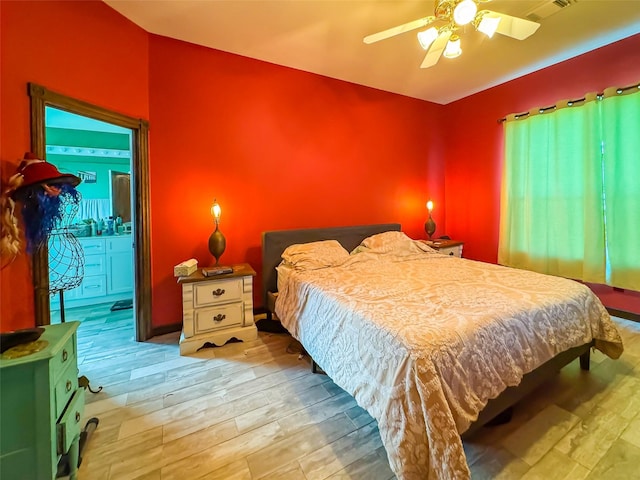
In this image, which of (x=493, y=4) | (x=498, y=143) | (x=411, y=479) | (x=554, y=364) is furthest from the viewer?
(x=498, y=143)

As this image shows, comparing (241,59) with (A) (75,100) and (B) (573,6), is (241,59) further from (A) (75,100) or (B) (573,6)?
(B) (573,6)

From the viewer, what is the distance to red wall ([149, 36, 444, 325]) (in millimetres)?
2711

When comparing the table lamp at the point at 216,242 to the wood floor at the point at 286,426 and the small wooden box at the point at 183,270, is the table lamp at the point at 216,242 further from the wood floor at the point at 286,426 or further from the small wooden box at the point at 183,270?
the wood floor at the point at 286,426

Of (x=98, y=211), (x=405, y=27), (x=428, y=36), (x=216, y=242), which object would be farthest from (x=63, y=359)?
(x=98, y=211)

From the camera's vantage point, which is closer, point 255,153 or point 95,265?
point 255,153

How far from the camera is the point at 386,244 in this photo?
3.33 metres

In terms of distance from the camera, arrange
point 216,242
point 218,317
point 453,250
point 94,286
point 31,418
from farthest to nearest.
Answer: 1. point 453,250
2. point 94,286
3. point 216,242
4. point 218,317
5. point 31,418

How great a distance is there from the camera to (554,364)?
69.7 inches

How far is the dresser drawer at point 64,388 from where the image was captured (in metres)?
1.18

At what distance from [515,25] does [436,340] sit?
2035mm

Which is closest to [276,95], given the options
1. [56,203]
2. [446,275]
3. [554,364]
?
[56,203]

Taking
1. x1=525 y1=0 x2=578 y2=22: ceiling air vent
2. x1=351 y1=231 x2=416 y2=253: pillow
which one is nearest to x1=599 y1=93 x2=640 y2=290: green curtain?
x1=525 y1=0 x2=578 y2=22: ceiling air vent

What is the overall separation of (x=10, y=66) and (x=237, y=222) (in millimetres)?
1860

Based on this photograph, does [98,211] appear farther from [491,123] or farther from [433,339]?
[491,123]
